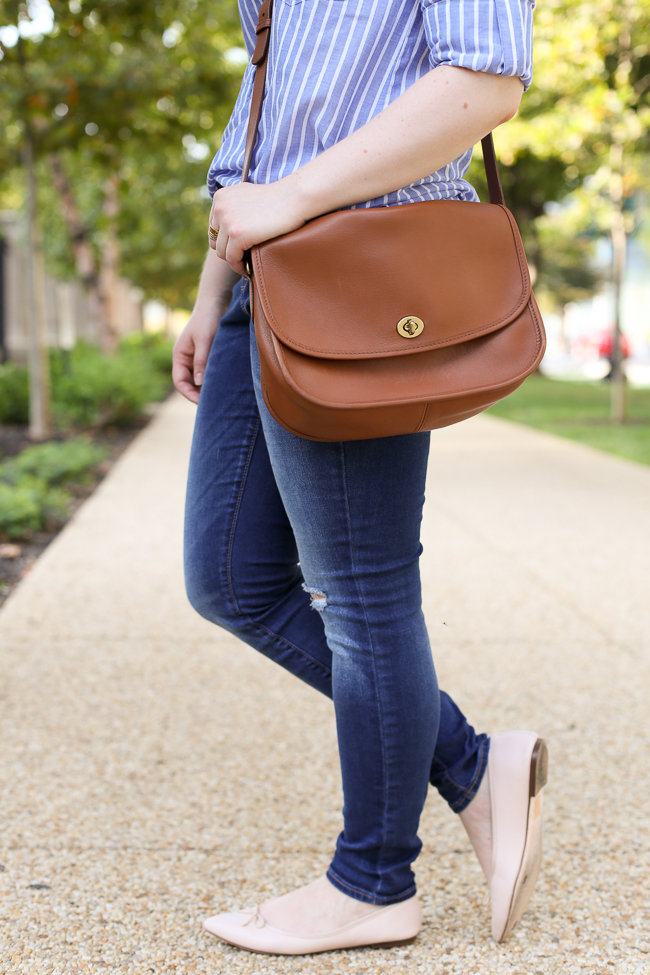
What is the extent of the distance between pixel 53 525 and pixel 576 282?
5363cm

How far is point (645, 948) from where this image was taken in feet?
5.29

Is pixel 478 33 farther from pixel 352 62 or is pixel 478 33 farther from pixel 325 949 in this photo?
pixel 325 949

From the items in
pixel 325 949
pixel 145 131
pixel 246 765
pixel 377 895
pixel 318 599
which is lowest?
pixel 246 765

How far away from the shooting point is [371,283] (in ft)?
4.12

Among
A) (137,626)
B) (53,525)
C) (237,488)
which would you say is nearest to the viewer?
(237,488)

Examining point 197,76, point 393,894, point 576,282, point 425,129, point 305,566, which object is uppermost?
point 197,76

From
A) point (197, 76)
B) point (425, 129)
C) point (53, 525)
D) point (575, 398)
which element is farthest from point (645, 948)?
point (575, 398)

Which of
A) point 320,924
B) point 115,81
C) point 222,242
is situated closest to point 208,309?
point 222,242

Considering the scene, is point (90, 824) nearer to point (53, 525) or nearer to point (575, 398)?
point (53, 525)

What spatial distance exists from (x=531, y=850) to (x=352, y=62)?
1306mm

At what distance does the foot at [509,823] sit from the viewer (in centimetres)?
159

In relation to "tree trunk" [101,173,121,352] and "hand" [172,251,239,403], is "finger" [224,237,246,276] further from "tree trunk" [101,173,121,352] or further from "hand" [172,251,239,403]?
"tree trunk" [101,173,121,352]

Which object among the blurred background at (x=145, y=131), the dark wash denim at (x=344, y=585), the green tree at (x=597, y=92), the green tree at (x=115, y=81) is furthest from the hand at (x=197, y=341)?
the green tree at (x=597, y=92)

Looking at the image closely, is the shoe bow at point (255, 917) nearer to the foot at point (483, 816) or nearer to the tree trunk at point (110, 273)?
the foot at point (483, 816)
